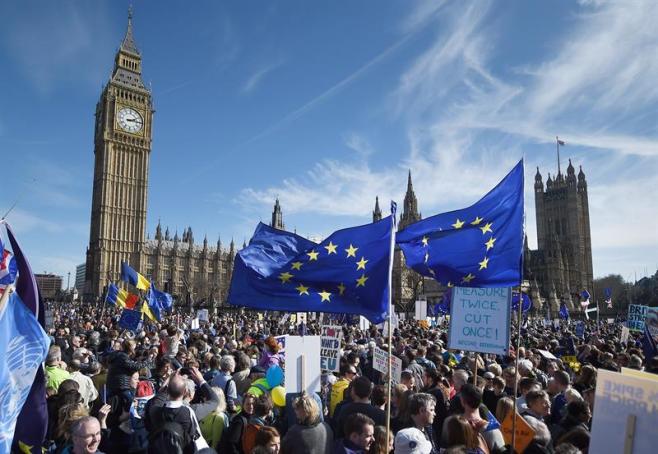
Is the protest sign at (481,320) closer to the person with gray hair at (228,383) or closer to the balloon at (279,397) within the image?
the balloon at (279,397)

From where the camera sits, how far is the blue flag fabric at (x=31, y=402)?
375 cm

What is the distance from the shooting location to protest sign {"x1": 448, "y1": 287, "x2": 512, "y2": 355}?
23.3ft

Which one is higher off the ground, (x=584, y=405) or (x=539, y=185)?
(x=539, y=185)

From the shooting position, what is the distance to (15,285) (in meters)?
3.95

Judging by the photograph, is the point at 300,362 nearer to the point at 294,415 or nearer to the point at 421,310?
the point at 294,415

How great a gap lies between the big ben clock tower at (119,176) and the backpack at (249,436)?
253ft

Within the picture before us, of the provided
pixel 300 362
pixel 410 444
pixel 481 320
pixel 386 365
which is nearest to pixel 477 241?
pixel 481 320

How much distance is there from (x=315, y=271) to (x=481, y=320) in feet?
8.89

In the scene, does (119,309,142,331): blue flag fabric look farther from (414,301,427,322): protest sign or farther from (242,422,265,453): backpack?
(242,422,265,453): backpack

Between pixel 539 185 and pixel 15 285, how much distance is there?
113 meters

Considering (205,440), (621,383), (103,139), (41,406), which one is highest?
(103,139)

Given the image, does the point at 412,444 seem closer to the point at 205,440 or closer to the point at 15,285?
the point at 205,440

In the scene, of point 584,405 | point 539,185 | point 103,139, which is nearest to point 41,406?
point 584,405

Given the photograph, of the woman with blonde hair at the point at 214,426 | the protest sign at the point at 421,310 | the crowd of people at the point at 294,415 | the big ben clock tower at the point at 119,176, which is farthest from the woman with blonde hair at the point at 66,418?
the big ben clock tower at the point at 119,176
